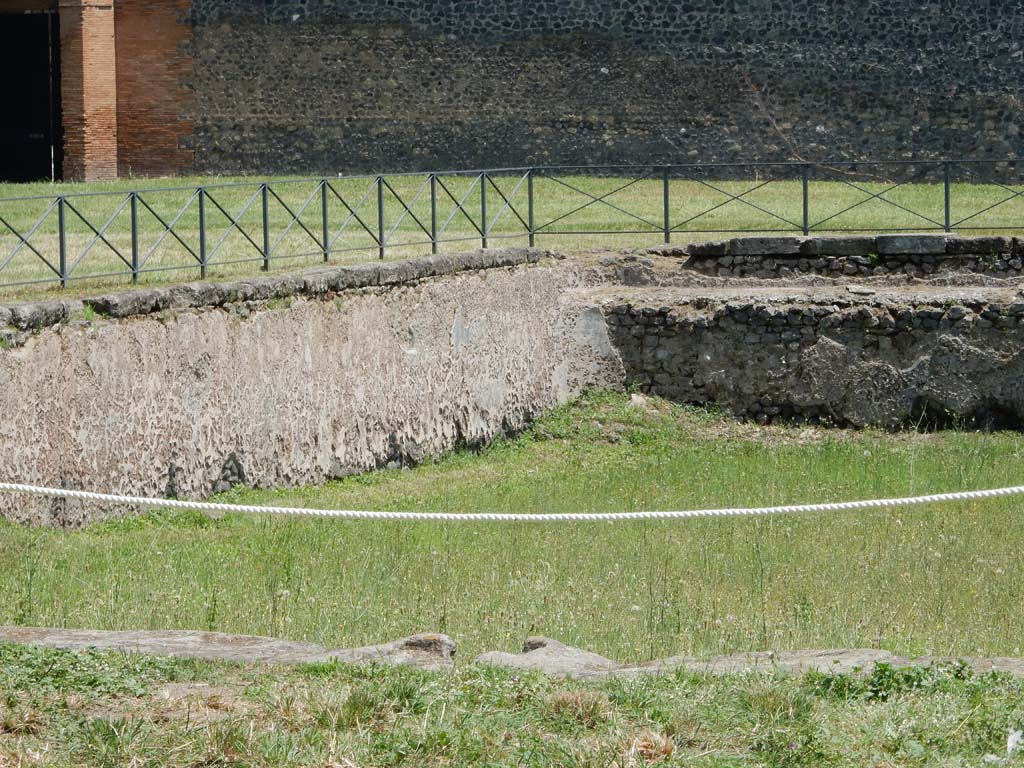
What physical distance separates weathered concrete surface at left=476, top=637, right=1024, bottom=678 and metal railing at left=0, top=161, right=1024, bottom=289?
5625 millimetres

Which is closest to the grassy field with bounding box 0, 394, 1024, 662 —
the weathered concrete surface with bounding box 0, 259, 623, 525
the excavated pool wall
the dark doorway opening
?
the weathered concrete surface with bounding box 0, 259, 623, 525

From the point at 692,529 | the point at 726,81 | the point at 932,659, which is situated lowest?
the point at 692,529

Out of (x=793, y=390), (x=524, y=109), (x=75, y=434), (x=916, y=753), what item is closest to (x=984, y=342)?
(x=793, y=390)

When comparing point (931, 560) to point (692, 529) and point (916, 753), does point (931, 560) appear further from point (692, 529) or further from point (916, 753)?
point (916, 753)

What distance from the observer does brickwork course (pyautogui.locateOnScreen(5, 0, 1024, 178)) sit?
22.0m

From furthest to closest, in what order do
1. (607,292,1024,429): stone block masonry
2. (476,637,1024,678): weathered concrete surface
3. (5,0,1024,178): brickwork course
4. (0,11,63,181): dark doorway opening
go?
(0,11,63,181): dark doorway opening → (5,0,1024,178): brickwork course → (607,292,1024,429): stone block masonry → (476,637,1024,678): weathered concrete surface

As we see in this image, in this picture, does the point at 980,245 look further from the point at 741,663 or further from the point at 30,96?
the point at 30,96

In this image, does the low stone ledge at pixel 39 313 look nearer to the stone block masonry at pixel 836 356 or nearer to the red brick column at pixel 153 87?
the stone block masonry at pixel 836 356

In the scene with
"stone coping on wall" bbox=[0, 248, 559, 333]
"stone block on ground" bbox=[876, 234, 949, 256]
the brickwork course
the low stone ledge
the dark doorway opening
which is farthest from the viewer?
the dark doorway opening

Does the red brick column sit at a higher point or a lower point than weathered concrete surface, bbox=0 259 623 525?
higher

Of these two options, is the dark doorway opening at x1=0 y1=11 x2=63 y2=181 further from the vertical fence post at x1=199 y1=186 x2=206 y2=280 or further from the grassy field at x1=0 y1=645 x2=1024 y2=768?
the grassy field at x1=0 y1=645 x2=1024 y2=768

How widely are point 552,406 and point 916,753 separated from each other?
9467mm

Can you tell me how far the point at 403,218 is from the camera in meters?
16.4

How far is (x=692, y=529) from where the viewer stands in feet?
30.1
